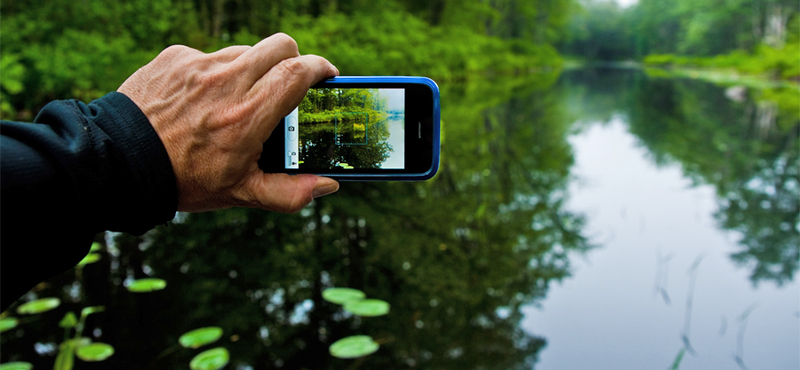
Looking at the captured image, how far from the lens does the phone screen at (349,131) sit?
1.05 m

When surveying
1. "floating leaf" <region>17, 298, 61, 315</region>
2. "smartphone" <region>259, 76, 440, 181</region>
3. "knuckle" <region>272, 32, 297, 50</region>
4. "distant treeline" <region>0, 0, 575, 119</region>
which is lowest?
"floating leaf" <region>17, 298, 61, 315</region>

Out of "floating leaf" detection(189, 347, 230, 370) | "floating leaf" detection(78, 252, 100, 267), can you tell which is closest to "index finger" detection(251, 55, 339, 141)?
"floating leaf" detection(189, 347, 230, 370)

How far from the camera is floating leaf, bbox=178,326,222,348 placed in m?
2.23

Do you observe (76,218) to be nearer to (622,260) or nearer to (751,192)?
(622,260)

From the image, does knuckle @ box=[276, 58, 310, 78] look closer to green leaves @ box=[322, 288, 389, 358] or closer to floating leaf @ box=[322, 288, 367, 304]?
green leaves @ box=[322, 288, 389, 358]

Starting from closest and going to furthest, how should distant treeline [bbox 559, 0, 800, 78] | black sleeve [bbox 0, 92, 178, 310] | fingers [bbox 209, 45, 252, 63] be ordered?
black sleeve [bbox 0, 92, 178, 310] → fingers [bbox 209, 45, 252, 63] → distant treeline [bbox 559, 0, 800, 78]

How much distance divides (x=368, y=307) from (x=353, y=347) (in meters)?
0.30

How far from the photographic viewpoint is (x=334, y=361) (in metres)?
2.16

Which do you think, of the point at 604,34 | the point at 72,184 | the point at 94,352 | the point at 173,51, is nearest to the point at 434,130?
the point at 173,51

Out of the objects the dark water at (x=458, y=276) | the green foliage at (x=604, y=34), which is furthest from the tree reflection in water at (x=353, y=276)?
the green foliage at (x=604, y=34)

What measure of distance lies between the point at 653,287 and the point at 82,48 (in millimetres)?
8134

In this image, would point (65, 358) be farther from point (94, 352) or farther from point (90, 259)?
point (90, 259)

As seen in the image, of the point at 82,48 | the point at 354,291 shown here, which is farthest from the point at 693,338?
the point at 82,48

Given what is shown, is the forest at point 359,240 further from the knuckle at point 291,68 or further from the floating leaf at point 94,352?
the knuckle at point 291,68
